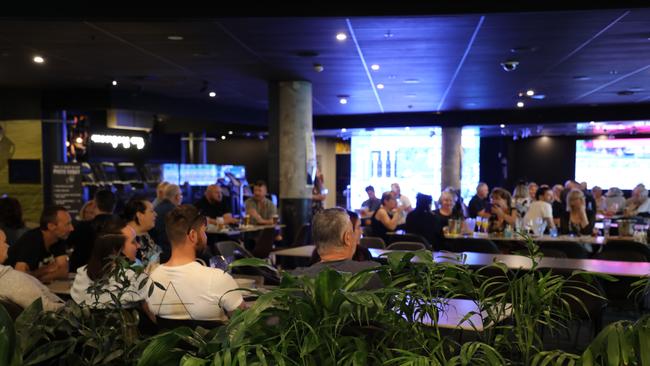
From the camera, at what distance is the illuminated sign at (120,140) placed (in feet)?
45.9

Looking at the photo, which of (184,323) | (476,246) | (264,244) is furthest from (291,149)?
(184,323)

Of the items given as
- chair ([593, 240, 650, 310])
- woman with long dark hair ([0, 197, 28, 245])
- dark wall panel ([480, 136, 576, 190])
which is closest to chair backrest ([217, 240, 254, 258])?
woman with long dark hair ([0, 197, 28, 245])

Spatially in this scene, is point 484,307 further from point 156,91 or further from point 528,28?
point 156,91

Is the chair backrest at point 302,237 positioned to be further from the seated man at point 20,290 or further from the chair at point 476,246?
the seated man at point 20,290

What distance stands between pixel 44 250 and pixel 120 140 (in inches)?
402

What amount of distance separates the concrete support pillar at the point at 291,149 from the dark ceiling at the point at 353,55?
14.1 inches

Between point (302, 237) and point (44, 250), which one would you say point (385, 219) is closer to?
point (302, 237)

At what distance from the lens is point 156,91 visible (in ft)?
41.1

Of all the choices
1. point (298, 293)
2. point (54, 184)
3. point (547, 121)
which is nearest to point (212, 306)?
point (298, 293)

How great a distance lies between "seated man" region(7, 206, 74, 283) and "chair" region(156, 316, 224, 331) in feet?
6.38

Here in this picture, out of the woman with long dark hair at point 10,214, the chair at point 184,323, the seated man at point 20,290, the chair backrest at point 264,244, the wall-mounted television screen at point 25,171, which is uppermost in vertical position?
the wall-mounted television screen at point 25,171

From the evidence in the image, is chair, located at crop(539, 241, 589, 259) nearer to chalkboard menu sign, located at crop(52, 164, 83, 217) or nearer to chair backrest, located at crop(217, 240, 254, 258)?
chair backrest, located at crop(217, 240, 254, 258)

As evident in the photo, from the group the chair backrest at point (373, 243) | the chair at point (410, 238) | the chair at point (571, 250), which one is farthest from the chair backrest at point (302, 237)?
the chair at point (571, 250)

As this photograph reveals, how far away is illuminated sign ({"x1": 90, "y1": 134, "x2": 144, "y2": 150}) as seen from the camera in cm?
1400
